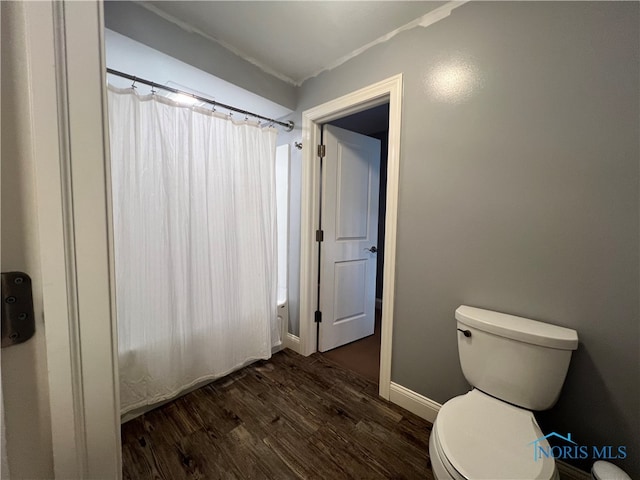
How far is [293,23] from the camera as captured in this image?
1461 millimetres

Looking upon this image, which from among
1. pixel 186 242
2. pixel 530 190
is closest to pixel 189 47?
pixel 186 242

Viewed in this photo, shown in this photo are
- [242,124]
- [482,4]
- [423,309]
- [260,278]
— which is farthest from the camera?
[260,278]

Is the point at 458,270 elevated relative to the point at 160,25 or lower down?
lower down

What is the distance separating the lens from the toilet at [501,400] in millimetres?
830

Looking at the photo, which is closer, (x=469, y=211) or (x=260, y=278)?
(x=469, y=211)

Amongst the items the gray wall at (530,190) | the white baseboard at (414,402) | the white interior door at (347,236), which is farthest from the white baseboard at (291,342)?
the gray wall at (530,190)

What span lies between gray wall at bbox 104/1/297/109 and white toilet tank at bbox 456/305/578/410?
6.56 feet

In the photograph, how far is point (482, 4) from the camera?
4.07ft

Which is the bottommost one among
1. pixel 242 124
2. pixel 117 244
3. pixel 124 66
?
pixel 117 244

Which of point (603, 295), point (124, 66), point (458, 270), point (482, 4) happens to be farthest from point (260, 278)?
point (482, 4)

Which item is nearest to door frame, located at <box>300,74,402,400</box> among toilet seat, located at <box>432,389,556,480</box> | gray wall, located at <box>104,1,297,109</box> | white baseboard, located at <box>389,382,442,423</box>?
white baseboard, located at <box>389,382,442,423</box>

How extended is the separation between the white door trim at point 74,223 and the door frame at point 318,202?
1379 mm

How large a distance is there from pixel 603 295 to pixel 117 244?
2.26m

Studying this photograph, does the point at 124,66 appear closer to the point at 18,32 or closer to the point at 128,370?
the point at 18,32
